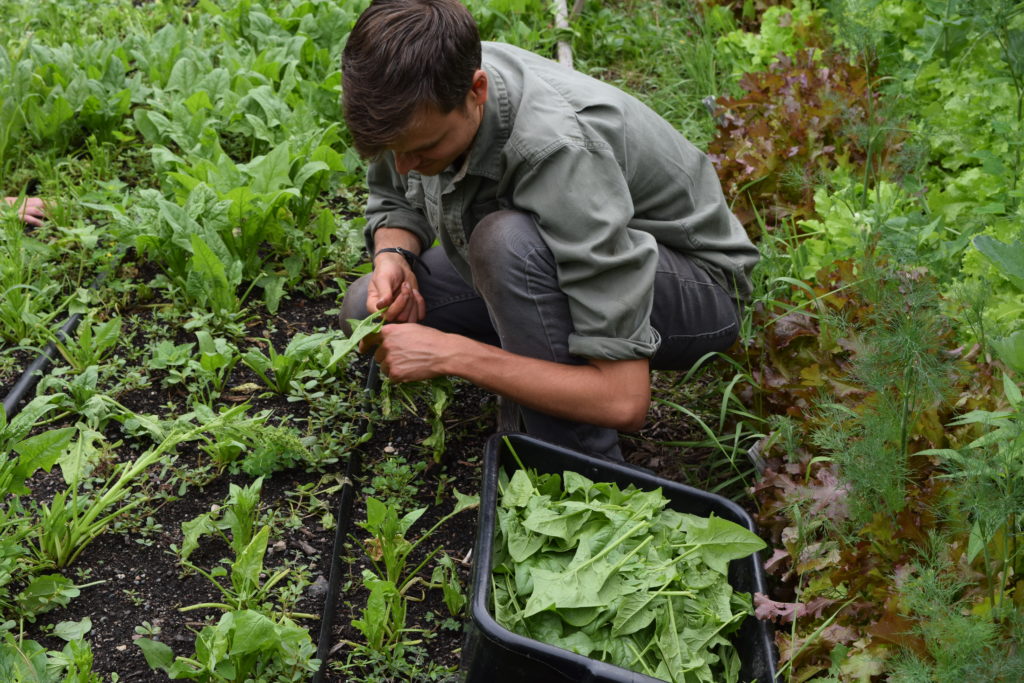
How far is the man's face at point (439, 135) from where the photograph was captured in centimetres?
224

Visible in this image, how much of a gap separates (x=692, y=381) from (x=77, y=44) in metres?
3.13

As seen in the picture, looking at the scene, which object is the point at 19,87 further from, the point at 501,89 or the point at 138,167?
the point at 501,89

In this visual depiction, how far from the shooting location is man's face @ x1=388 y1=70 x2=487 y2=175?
7.35 ft

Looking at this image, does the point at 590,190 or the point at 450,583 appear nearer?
the point at 590,190

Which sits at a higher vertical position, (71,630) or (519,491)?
(519,491)

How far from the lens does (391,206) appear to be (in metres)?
3.10

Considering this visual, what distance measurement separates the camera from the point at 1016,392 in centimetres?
179

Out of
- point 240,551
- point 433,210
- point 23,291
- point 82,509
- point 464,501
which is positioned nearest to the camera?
point 240,551

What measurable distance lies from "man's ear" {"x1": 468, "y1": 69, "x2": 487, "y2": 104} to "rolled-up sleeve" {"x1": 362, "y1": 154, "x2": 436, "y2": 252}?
729mm

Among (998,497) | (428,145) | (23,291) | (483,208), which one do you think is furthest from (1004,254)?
(23,291)

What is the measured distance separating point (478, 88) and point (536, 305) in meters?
0.53

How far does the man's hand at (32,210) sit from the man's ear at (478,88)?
6.46ft

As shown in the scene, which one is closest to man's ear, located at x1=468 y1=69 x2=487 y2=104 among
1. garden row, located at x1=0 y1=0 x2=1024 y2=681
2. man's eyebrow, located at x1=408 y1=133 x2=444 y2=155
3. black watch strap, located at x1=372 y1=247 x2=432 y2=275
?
man's eyebrow, located at x1=408 y1=133 x2=444 y2=155

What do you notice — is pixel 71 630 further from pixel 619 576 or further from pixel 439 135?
pixel 439 135
